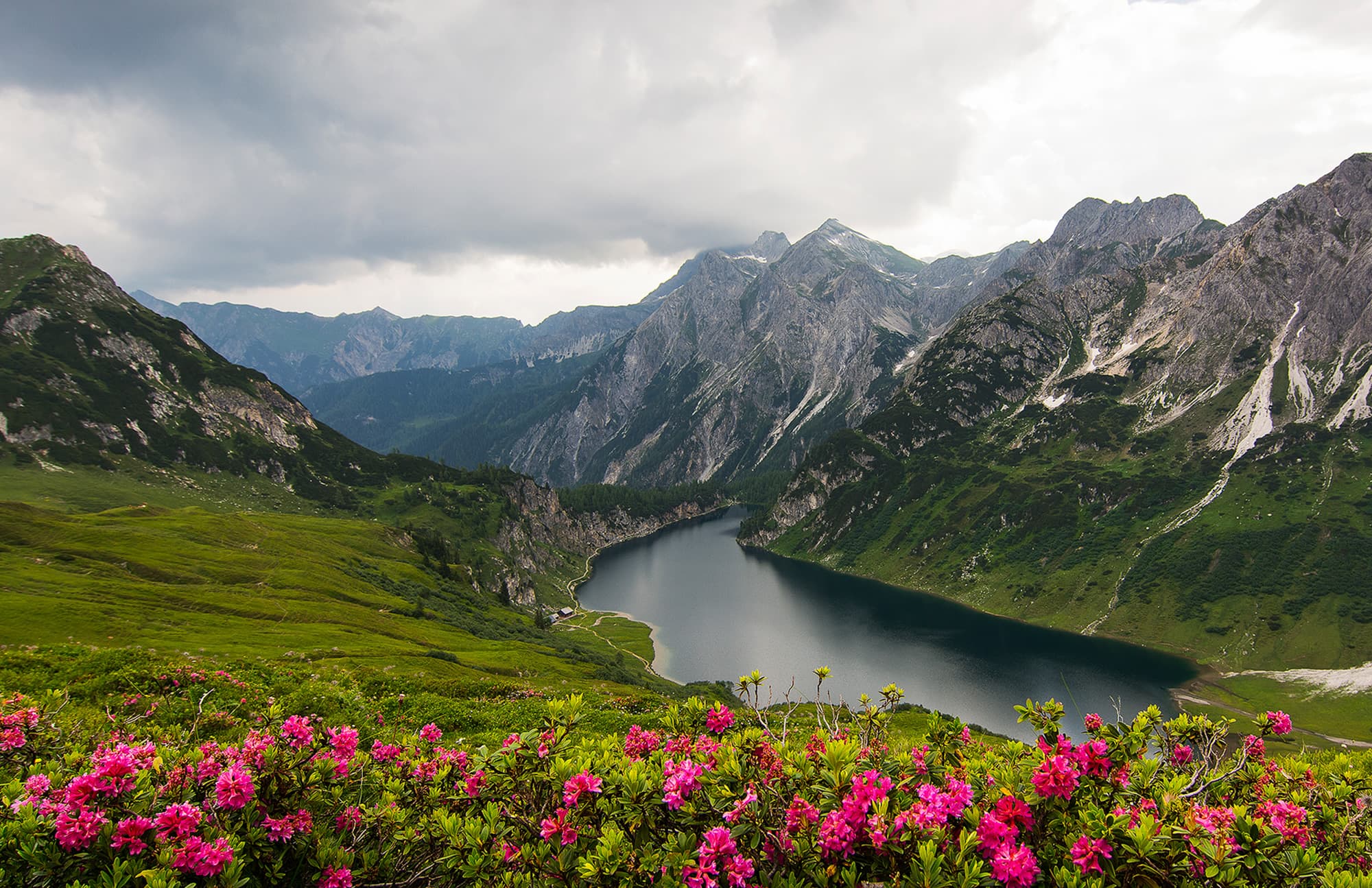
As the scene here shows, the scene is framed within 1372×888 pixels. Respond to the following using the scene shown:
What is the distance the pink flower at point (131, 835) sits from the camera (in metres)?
5.86

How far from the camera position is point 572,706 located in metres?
8.46

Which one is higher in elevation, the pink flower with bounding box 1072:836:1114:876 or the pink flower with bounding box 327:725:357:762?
the pink flower with bounding box 1072:836:1114:876

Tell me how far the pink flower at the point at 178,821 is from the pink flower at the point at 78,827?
470 mm

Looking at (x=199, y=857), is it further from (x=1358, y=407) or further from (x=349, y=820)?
(x=1358, y=407)

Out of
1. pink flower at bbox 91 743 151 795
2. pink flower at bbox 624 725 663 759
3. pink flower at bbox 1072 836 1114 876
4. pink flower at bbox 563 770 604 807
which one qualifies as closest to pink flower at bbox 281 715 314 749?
pink flower at bbox 91 743 151 795

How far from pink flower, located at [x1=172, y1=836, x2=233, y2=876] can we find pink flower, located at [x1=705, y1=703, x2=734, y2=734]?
5.78 metres

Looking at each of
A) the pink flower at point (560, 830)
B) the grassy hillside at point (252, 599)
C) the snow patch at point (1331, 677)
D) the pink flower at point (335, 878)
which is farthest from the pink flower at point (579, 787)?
the snow patch at point (1331, 677)

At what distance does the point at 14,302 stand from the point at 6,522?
620 ft

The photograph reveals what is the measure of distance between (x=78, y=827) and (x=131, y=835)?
462 mm

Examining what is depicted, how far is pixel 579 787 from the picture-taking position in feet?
21.6

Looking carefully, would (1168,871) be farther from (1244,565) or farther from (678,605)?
(1244,565)

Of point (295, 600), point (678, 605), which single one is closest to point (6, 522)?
point (295, 600)

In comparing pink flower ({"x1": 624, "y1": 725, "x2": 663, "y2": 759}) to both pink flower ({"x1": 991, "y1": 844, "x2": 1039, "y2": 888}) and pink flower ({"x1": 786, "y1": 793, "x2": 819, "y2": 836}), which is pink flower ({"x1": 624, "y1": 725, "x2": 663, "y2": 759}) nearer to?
pink flower ({"x1": 786, "y1": 793, "x2": 819, "y2": 836})

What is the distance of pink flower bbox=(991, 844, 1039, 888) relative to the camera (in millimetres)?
5430
